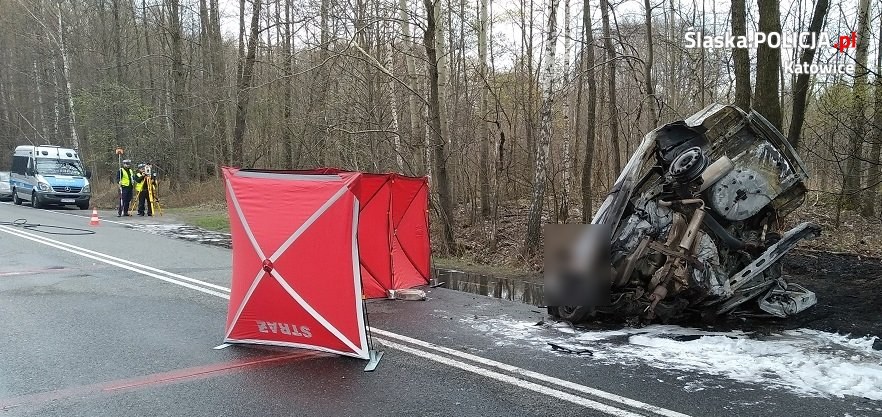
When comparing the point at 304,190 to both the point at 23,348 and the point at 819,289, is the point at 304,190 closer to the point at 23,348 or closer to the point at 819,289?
the point at 23,348

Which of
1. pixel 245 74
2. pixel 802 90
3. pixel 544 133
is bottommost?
pixel 544 133

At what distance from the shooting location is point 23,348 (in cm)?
549

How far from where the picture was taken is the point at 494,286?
9539mm

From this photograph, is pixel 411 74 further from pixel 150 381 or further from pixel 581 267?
pixel 150 381

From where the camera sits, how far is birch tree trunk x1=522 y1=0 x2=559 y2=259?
11.5 metres

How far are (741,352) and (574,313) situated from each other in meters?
1.68

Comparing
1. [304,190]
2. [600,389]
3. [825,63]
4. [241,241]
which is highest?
[825,63]

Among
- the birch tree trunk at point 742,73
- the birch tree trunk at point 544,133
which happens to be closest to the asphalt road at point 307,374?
the birch tree trunk at point 544,133

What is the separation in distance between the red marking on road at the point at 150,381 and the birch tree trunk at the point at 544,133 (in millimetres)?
7147

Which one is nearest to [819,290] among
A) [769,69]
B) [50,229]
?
[769,69]

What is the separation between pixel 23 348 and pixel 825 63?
16.3 m

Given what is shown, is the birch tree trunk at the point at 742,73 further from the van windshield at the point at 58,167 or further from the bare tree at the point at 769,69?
the van windshield at the point at 58,167

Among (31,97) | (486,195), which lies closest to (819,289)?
(486,195)

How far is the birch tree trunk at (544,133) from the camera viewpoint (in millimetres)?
11492
